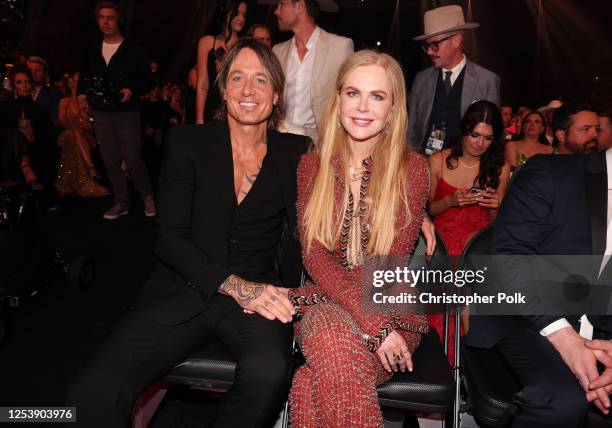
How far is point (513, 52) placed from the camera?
52.8 ft

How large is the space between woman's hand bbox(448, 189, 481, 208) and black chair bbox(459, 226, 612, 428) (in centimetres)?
128

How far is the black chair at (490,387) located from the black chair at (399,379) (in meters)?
0.10

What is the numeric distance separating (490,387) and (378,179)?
898mm

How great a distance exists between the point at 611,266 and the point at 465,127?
5.98ft

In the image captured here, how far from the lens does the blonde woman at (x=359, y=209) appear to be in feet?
6.19

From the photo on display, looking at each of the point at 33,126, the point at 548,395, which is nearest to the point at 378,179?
the point at 548,395

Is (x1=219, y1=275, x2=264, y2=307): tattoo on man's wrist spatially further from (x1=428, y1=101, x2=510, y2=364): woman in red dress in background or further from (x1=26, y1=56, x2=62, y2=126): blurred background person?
(x1=26, y1=56, x2=62, y2=126): blurred background person

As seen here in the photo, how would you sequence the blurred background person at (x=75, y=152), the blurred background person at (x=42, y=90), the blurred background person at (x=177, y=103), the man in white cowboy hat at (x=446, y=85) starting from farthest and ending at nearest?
1. the blurred background person at (x=177, y=103)
2. the blurred background person at (x=75, y=152)
3. the blurred background person at (x=42, y=90)
4. the man in white cowboy hat at (x=446, y=85)

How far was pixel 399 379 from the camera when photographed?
1889 millimetres

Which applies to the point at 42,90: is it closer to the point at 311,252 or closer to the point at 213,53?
the point at 213,53

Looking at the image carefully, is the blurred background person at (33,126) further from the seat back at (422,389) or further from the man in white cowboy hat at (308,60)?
the seat back at (422,389)

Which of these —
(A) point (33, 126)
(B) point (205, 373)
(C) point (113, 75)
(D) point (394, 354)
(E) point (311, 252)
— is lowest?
(B) point (205, 373)

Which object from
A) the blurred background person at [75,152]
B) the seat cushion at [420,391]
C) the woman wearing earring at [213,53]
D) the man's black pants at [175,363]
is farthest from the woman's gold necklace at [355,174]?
the blurred background person at [75,152]

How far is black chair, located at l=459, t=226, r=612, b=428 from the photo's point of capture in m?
1.82
